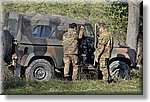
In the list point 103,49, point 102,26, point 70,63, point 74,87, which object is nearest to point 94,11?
point 102,26

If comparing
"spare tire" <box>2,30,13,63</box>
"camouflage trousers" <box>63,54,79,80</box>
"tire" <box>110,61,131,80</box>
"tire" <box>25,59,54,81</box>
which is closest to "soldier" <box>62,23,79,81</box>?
"camouflage trousers" <box>63,54,79,80</box>

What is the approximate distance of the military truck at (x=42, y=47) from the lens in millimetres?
3197

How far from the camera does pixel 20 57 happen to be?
3.20m

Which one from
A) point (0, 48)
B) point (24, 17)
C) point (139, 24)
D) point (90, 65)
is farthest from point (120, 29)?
point (0, 48)

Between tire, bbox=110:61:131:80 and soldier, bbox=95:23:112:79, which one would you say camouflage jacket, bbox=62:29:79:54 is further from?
tire, bbox=110:61:131:80

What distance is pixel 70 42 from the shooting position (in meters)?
3.23

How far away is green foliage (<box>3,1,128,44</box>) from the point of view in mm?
3227

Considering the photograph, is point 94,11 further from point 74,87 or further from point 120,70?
point 74,87

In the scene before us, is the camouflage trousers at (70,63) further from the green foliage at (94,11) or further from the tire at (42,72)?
the green foliage at (94,11)

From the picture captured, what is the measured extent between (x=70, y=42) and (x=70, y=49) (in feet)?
0.19

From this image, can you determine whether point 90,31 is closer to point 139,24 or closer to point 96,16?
point 96,16

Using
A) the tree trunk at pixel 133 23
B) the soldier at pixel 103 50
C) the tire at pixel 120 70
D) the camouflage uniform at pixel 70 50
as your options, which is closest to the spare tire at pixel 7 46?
the camouflage uniform at pixel 70 50

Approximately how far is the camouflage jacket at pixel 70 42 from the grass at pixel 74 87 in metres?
0.26

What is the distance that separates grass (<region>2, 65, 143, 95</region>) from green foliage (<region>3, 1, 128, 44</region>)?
364mm
